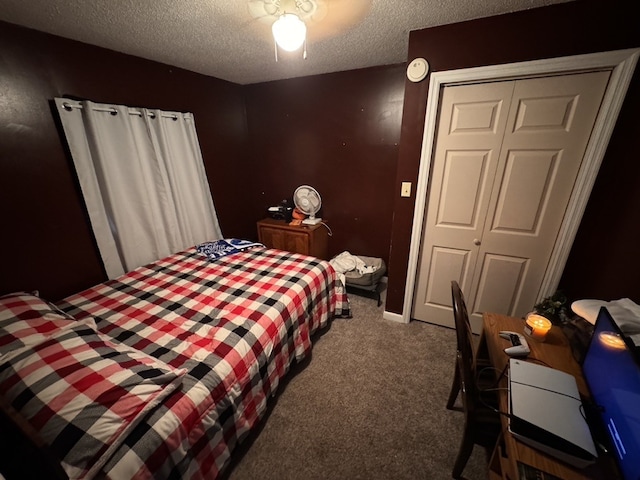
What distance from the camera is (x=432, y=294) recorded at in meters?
2.34

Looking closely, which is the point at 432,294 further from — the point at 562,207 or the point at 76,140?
the point at 76,140

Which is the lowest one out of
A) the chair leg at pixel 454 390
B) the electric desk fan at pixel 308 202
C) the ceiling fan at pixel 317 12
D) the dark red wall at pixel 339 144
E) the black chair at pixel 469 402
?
the chair leg at pixel 454 390

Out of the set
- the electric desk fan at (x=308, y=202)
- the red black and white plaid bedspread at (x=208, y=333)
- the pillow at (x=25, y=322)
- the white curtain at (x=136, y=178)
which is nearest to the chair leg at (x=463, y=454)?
the red black and white plaid bedspread at (x=208, y=333)

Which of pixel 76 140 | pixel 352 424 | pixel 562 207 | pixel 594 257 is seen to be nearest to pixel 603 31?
pixel 562 207

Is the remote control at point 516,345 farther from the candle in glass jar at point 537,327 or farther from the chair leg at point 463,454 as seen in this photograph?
the chair leg at point 463,454

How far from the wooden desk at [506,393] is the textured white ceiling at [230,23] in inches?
73.8

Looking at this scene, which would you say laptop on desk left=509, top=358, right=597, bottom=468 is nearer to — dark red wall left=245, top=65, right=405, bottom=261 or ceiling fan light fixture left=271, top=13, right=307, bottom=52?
ceiling fan light fixture left=271, top=13, right=307, bottom=52

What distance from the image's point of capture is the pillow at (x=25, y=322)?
3.85 ft

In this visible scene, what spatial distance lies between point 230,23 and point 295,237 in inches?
77.7

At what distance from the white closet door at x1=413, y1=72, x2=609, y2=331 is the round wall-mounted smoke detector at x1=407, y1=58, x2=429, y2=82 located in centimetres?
22

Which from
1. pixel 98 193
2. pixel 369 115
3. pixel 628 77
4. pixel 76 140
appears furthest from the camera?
pixel 369 115

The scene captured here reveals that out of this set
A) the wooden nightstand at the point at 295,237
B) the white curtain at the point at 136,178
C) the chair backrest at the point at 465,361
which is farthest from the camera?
the wooden nightstand at the point at 295,237

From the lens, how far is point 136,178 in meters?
2.23

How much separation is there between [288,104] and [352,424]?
3256 mm
